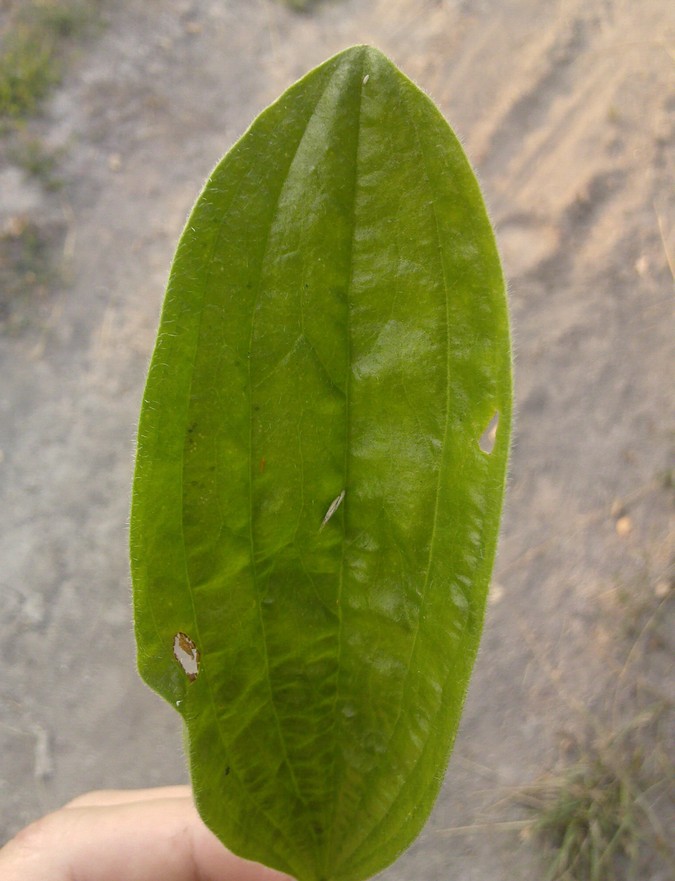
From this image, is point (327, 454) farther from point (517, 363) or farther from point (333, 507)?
point (517, 363)

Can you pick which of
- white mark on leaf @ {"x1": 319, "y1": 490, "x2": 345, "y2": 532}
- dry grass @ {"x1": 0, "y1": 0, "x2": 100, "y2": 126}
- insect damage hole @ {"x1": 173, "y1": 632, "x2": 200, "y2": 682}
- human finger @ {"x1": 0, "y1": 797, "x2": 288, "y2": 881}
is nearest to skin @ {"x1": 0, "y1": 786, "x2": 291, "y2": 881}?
human finger @ {"x1": 0, "y1": 797, "x2": 288, "y2": 881}

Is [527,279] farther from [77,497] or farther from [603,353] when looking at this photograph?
[77,497]

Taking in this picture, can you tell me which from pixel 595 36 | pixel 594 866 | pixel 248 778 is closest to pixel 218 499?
pixel 248 778

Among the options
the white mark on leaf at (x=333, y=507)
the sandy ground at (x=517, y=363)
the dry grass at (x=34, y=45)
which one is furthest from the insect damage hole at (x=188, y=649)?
the dry grass at (x=34, y=45)

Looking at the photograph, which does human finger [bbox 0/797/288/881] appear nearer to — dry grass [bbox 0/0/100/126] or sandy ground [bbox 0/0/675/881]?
sandy ground [bbox 0/0/675/881]

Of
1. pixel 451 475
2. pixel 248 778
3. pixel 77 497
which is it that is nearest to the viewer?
pixel 451 475
